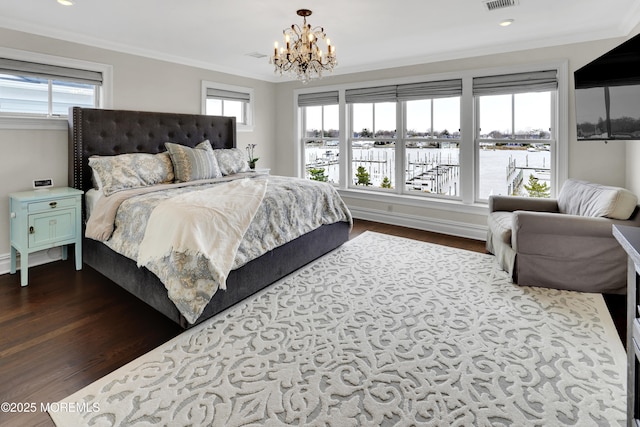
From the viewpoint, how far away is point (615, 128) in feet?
8.27

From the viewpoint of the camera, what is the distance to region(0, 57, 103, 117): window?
3.38m

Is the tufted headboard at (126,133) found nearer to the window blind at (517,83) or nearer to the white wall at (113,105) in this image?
the white wall at (113,105)

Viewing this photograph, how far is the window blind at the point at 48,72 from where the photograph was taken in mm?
3314

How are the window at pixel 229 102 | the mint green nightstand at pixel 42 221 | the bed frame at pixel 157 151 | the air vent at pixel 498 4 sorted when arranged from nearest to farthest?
the bed frame at pixel 157 151, the air vent at pixel 498 4, the mint green nightstand at pixel 42 221, the window at pixel 229 102

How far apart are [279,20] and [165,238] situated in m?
2.35

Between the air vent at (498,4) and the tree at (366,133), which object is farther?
the tree at (366,133)

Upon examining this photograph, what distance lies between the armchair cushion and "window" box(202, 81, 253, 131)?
15.3 ft

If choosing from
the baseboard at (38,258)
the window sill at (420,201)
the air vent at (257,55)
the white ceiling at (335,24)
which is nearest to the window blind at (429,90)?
the white ceiling at (335,24)

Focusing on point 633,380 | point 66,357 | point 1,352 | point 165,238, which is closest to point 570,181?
point 633,380

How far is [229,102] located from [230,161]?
1512 millimetres

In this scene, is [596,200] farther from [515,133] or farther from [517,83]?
[517,83]

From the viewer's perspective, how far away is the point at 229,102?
570 cm

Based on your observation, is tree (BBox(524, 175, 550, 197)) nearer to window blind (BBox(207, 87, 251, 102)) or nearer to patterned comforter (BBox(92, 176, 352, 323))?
patterned comforter (BBox(92, 176, 352, 323))

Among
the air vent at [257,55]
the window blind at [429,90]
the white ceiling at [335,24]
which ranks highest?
the air vent at [257,55]
